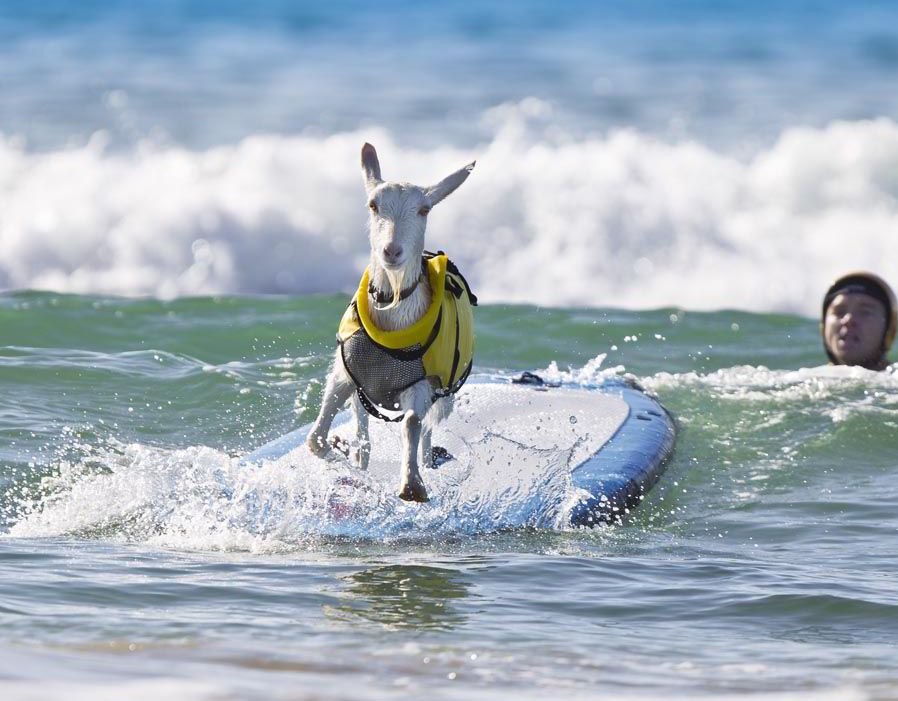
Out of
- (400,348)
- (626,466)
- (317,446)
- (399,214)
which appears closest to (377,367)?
(400,348)

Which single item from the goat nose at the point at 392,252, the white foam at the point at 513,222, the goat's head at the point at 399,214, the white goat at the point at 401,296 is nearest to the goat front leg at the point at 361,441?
the white goat at the point at 401,296

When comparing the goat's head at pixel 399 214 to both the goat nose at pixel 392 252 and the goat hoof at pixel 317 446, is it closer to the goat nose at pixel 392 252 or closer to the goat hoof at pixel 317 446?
the goat nose at pixel 392 252

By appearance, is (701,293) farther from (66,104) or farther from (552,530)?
(66,104)

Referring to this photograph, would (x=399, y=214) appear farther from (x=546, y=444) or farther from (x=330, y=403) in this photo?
(x=546, y=444)

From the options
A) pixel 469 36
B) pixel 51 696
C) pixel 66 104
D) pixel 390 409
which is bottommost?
pixel 51 696

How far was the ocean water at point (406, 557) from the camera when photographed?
4.98m

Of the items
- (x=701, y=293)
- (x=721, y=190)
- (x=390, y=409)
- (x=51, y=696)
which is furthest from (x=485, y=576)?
(x=721, y=190)

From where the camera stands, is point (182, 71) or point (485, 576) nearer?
point (485, 576)

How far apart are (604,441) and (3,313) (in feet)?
20.2

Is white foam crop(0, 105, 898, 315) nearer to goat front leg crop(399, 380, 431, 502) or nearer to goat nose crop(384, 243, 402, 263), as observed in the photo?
goat front leg crop(399, 380, 431, 502)

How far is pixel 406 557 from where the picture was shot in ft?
21.5

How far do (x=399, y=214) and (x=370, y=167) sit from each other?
0.32 metres

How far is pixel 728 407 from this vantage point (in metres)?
10.4

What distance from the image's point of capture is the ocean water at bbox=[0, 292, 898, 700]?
196 inches
